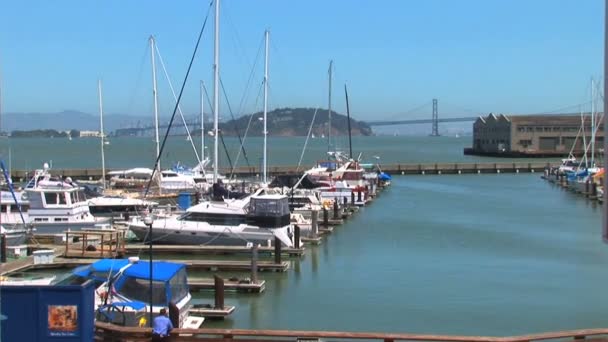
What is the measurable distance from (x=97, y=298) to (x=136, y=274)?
1012 mm

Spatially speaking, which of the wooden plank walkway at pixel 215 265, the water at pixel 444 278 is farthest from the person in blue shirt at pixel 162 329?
the wooden plank walkway at pixel 215 265

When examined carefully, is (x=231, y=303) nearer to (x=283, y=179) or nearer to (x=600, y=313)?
(x=600, y=313)

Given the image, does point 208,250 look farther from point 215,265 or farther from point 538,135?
point 538,135

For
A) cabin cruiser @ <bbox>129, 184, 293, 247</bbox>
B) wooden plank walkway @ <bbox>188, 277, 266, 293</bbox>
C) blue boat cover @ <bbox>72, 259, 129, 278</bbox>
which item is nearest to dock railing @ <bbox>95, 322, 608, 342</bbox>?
blue boat cover @ <bbox>72, 259, 129, 278</bbox>

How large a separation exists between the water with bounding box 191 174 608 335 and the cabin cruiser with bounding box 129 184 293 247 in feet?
6.31

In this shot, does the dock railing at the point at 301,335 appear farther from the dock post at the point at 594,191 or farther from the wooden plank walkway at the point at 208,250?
the dock post at the point at 594,191

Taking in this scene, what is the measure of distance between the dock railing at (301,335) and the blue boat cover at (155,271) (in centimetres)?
243

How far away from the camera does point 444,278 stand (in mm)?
27641

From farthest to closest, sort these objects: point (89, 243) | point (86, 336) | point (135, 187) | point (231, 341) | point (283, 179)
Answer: point (135, 187) < point (283, 179) < point (89, 243) < point (231, 341) < point (86, 336)

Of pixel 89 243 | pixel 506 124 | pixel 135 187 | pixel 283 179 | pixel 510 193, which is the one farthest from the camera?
pixel 506 124

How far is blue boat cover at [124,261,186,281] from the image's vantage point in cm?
1781

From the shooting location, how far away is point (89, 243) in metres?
29.3

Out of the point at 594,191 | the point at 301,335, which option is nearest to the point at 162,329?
the point at 301,335

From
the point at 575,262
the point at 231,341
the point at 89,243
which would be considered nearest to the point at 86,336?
the point at 231,341
